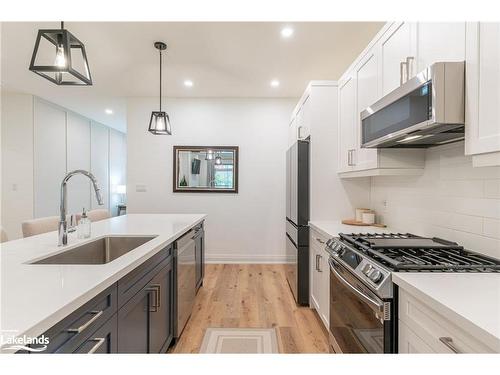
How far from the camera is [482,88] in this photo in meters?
1.06

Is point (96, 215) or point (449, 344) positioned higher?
point (96, 215)

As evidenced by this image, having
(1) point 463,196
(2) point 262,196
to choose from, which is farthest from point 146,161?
(1) point 463,196

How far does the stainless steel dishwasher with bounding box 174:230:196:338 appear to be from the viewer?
198cm

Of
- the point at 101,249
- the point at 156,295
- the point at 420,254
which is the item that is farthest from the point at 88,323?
the point at 420,254

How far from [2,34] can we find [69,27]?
72cm

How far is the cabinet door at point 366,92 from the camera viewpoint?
1.98 metres

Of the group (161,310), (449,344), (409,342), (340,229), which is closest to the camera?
(449,344)

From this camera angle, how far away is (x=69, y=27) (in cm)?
253

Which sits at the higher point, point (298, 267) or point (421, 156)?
point (421, 156)

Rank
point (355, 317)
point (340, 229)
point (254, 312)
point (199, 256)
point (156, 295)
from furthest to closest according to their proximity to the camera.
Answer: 1. point (199, 256)
2. point (254, 312)
3. point (340, 229)
4. point (156, 295)
5. point (355, 317)

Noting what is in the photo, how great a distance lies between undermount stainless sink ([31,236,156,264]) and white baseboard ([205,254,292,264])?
8.52ft

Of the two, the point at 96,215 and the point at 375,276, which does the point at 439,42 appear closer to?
the point at 375,276

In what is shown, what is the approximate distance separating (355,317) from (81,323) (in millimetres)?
1297

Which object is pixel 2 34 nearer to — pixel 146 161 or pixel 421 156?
pixel 146 161
